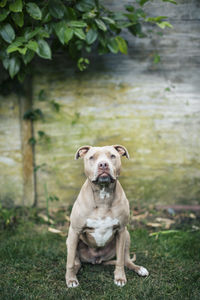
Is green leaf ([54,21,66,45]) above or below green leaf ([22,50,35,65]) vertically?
above

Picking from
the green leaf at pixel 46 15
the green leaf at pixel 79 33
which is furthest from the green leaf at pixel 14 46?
the green leaf at pixel 79 33

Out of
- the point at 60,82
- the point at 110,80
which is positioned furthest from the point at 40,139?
the point at 110,80

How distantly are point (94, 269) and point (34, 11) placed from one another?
2.62m

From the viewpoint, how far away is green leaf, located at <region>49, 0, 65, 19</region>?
3.17m

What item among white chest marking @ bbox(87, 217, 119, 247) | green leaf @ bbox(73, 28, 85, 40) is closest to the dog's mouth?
white chest marking @ bbox(87, 217, 119, 247)

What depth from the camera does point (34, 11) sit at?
122 inches

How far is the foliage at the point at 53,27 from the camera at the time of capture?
3111 millimetres

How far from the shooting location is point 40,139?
418 centimetres

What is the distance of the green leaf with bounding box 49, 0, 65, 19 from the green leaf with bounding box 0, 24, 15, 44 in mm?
449

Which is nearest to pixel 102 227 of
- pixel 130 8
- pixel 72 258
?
pixel 72 258

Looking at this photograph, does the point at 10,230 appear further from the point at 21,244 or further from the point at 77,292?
the point at 77,292

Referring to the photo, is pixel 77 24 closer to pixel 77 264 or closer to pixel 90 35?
pixel 90 35

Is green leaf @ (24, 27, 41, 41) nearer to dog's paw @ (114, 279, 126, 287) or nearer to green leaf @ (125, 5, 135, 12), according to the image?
green leaf @ (125, 5, 135, 12)

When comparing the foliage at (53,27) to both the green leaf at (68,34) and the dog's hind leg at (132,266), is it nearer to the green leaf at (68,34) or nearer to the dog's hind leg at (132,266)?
the green leaf at (68,34)
